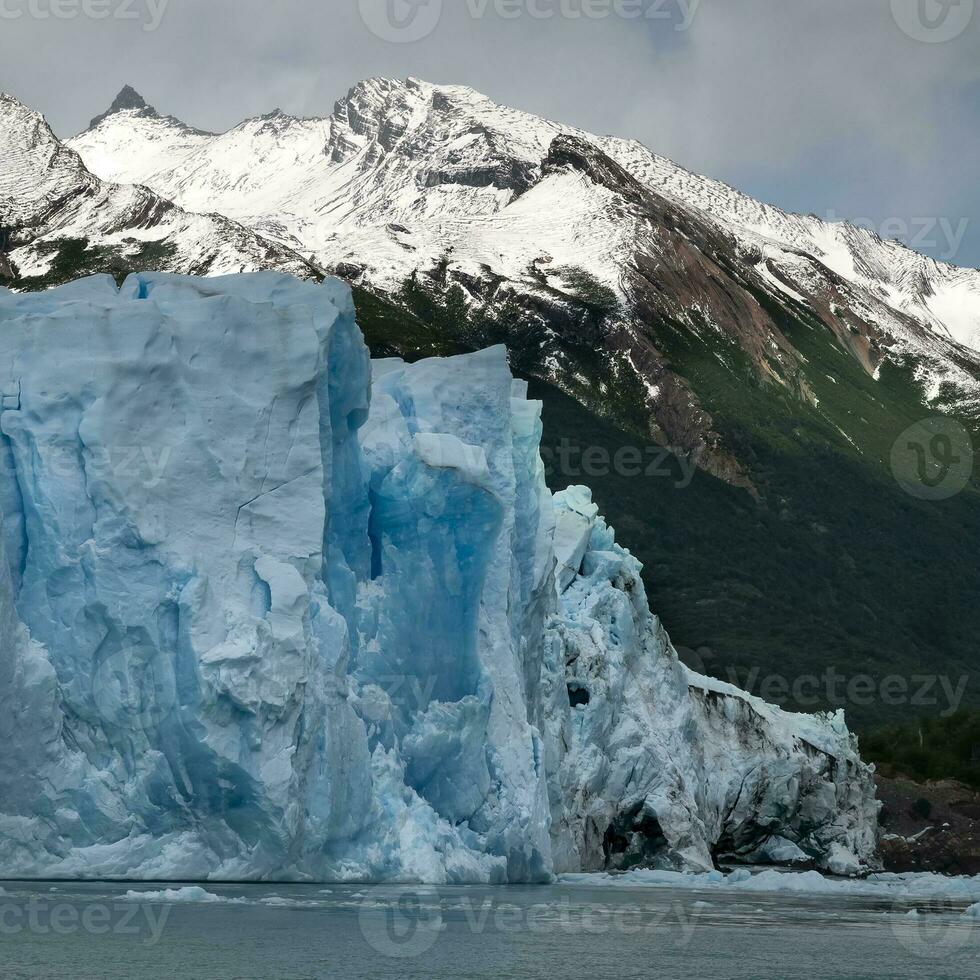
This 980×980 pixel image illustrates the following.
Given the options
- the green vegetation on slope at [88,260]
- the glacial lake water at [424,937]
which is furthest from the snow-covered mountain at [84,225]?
the glacial lake water at [424,937]

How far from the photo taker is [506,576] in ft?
100

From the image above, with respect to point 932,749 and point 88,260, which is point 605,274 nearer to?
point 88,260

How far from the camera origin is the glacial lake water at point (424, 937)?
18312 mm

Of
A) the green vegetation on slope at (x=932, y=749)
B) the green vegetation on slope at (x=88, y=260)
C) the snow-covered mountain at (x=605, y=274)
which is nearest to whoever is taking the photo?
the green vegetation on slope at (x=932, y=749)

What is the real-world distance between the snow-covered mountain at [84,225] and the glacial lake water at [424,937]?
86923mm

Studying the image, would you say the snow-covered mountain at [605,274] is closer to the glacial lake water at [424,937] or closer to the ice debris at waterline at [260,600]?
the ice debris at waterline at [260,600]

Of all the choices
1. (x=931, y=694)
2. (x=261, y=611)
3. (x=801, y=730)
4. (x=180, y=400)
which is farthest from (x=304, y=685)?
(x=931, y=694)

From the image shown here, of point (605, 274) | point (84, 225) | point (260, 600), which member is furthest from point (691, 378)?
point (260, 600)

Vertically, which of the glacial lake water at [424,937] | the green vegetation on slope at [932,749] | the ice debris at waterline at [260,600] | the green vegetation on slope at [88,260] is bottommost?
the green vegetation on slope at [932,749]

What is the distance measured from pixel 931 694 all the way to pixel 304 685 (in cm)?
6154

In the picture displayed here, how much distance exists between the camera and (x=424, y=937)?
21.4 metres

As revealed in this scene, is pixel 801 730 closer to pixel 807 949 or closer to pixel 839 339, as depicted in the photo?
pixel 807 949

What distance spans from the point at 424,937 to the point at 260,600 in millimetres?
6432

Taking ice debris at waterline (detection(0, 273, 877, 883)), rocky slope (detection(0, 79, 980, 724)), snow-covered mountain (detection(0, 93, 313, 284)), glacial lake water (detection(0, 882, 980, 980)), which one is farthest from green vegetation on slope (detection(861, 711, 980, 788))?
snow-covered mountain (detection(0, 93, 313, 284))
